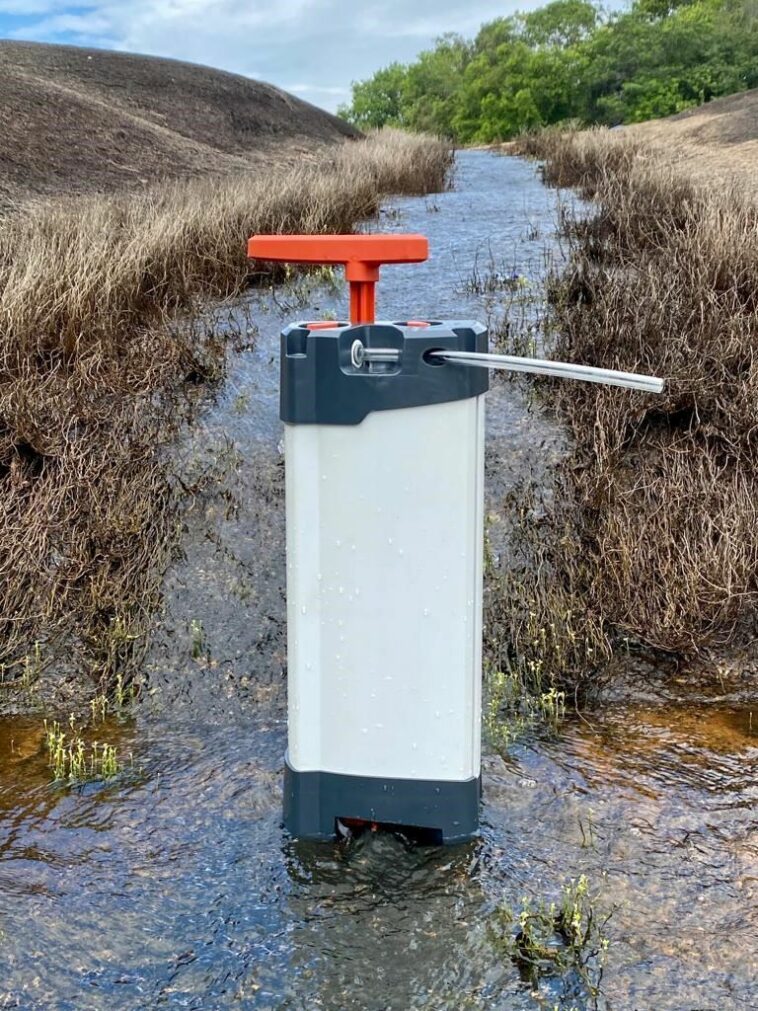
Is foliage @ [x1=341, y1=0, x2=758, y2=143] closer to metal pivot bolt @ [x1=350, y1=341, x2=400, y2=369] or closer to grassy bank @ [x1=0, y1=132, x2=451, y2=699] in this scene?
grassy bank @ [x1=0, y1=132, x2=451, y2=699]

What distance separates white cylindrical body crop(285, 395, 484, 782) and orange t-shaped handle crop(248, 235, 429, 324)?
0.31 metres

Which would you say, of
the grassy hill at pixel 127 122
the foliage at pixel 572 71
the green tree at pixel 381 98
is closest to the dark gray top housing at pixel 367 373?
the grassy hill at pixel 127 122

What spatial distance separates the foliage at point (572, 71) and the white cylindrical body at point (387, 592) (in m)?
37.4

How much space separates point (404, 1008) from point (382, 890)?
0.95ft

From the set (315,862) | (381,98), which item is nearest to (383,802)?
(315,862)

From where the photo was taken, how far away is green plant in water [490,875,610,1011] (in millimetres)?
1650

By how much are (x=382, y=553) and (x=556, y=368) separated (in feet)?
1.63

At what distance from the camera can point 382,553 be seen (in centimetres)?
178

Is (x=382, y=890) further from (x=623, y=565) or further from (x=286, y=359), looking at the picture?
(x=623, y=565)

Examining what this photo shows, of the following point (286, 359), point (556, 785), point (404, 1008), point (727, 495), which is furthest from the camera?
point (727, 495)

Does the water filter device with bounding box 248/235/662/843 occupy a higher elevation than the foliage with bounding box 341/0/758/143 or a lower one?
lower

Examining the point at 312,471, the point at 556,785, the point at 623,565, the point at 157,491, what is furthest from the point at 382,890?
the point at 157,491

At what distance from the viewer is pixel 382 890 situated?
1.87 m

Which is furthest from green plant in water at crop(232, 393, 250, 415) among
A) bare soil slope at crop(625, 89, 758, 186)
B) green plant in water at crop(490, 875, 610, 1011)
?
bare soil slope at crop(625, 89, 758, 186)
